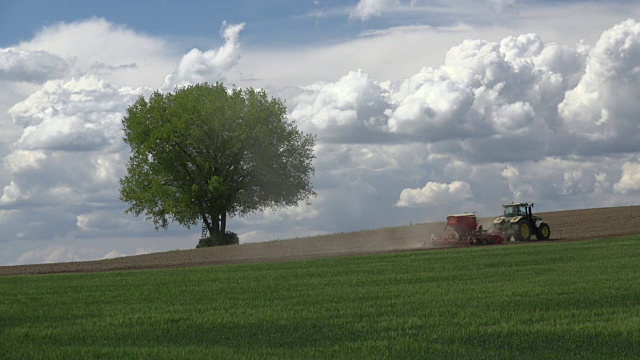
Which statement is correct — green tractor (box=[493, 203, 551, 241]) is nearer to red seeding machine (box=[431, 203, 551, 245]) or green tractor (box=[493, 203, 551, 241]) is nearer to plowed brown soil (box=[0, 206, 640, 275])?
red seeding machine (box=[431, 203, 551, 245])

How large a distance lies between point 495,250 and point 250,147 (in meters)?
25.2

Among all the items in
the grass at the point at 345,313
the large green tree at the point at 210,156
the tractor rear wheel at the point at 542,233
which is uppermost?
the large green tree at the point at 210,156

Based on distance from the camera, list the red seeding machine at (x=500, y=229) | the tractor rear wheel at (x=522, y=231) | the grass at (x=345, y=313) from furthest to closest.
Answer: the tractor rear wheel at (x=522, y=231) → the red seeding machine at (x=500, y=229) → the grass at (x=345, y=313)

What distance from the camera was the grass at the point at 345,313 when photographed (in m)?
14.0

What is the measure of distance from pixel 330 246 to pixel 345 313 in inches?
1275

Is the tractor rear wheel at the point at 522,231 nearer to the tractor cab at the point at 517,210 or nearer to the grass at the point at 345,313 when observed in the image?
the tractor cab at the point at 517,210

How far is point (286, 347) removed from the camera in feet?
46.7

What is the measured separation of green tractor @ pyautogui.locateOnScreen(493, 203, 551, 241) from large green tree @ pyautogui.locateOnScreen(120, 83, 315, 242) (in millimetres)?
19457

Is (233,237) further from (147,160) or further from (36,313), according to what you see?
(36,313)

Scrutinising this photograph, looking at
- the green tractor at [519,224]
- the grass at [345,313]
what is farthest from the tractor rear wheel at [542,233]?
the grass at [345,313]

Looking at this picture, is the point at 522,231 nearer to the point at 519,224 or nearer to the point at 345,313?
the point at 519,224

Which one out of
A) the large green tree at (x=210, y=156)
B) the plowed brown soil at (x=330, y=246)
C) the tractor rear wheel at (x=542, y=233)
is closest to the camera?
the plowed brown soil at (x=330, y=246)

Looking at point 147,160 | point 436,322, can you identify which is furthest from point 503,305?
point 147,160

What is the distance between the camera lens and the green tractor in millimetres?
45938
